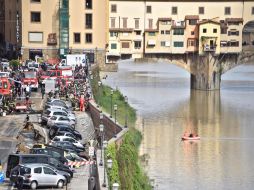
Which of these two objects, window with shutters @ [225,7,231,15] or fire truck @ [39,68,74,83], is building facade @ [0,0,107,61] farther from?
fire truck @ [39,68,74,83]

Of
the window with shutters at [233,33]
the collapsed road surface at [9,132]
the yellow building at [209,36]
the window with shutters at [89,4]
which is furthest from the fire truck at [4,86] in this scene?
the window with shutters at [233,33]

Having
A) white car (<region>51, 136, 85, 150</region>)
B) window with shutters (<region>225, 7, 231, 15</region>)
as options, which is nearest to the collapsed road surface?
white car (<region>51, 136, 85, 150</region>)

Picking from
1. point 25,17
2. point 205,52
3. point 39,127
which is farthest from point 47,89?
point 205,52

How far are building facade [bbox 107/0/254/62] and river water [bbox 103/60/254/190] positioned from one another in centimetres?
240

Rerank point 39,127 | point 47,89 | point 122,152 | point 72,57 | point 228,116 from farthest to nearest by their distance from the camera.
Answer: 1. point 72,57
2. point 228,116
3. point 47,89
4. point 39,127
5. point 122,152

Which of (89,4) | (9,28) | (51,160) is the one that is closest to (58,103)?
(51,160)

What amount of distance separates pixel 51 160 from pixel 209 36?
38.0 meters

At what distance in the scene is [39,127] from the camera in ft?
84.2

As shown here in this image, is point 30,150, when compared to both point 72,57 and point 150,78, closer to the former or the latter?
point 72,57

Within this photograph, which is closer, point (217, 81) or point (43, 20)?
point (43, 20)

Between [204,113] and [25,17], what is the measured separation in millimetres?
14040

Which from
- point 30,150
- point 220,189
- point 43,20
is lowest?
point 220,189

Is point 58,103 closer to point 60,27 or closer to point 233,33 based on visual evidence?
point 60,27

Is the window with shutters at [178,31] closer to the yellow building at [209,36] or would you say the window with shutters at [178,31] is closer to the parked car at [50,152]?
the yellow building at [209,36]
